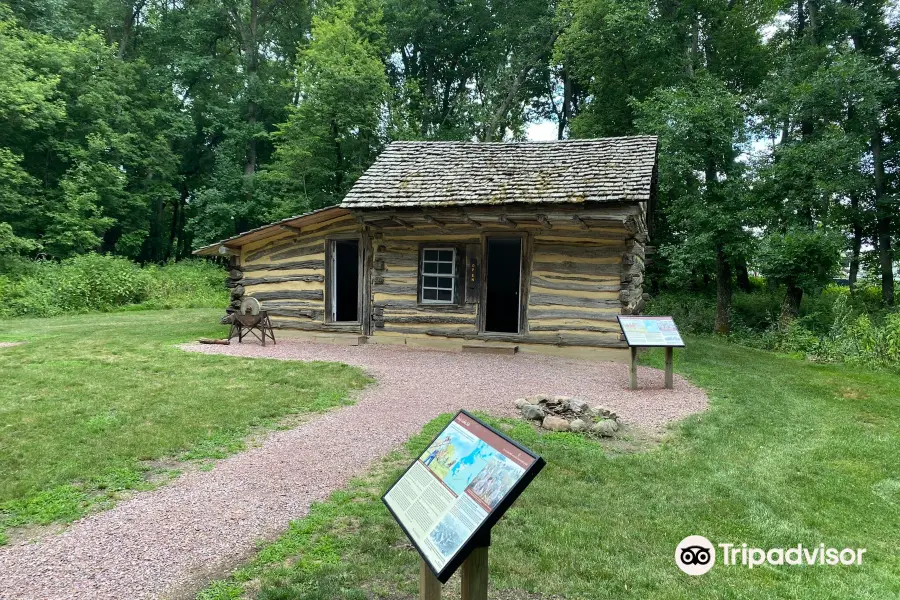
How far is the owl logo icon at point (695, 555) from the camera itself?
3.09 m

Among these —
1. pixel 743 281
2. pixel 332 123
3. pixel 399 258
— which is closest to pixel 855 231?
pixel 743 281

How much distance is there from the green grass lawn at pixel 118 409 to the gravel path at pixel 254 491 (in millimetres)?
393

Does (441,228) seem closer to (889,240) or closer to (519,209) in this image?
(519,209)

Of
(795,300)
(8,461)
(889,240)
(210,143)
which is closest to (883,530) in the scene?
(8,461)

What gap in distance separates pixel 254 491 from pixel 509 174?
9.06m

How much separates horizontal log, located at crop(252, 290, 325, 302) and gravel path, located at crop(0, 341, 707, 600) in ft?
13.3

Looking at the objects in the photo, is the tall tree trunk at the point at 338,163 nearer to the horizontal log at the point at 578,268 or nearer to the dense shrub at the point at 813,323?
the dense shrub at the point at 813,323

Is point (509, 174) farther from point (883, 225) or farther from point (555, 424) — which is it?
point (883, 225)

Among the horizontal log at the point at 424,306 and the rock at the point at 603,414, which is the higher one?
the horizontal log at the point at 424,306

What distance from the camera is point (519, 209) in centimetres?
1011

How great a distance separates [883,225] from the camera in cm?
1725

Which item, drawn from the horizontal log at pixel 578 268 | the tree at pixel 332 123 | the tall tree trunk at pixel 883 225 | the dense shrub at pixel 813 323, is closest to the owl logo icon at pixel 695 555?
the horizontal log at pixel 578 268

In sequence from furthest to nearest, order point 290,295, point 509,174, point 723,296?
point 723,296 < point 290,295 < point 509,174

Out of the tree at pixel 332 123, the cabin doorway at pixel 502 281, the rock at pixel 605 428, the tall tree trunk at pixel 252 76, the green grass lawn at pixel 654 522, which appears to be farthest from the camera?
the tall tree trunk at pixel 252 76
